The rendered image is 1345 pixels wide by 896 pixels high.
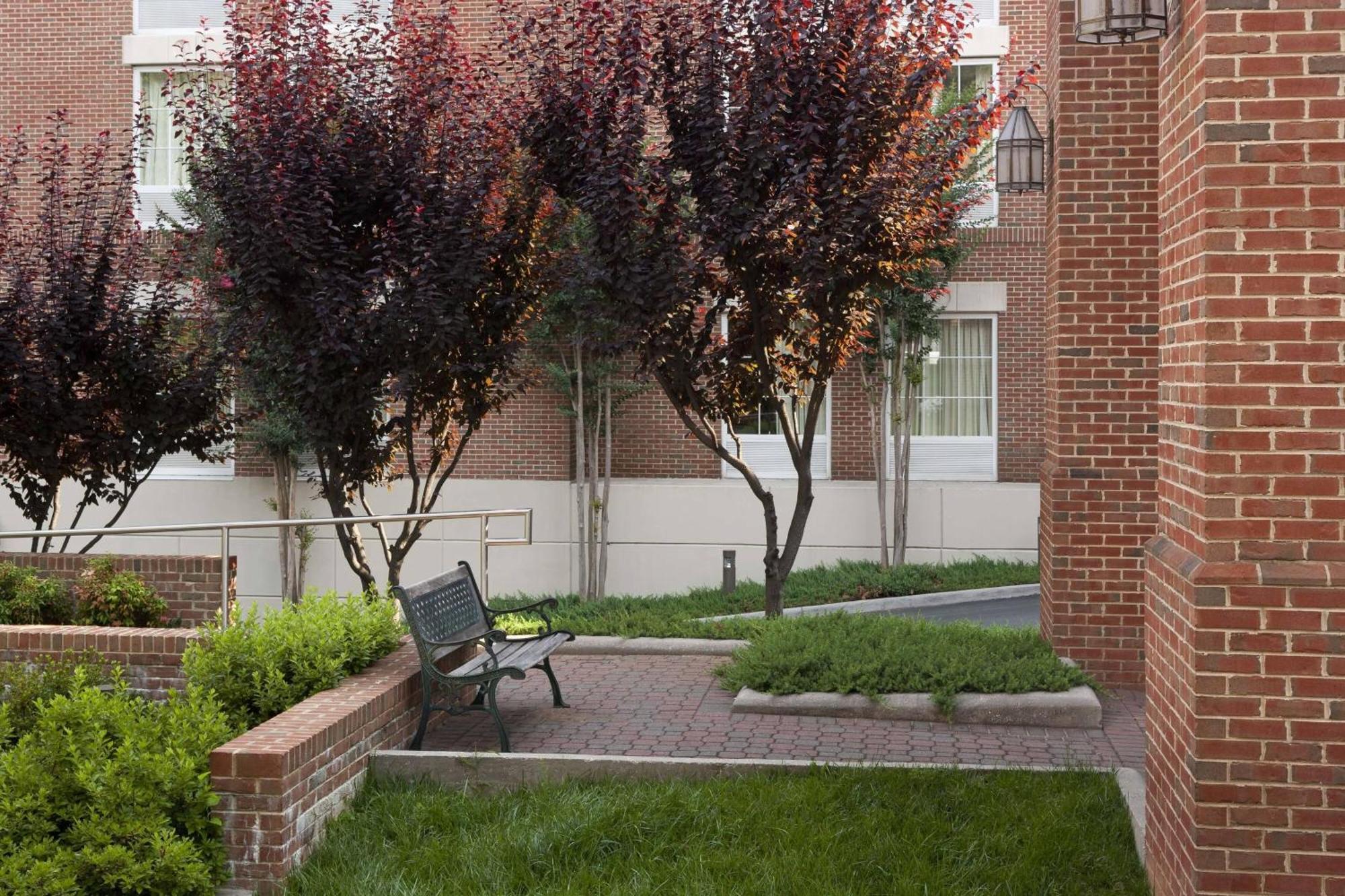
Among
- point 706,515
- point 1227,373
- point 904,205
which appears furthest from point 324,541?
point 1227,373

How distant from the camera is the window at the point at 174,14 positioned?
1992 cm

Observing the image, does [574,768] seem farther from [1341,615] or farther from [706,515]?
[706,515]

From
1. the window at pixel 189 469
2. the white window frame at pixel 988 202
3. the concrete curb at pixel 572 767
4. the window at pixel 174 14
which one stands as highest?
the window at pixel 174 14

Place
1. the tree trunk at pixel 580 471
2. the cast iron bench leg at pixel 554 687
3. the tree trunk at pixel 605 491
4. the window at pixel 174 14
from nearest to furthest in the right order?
the cast iron bench leg at pixel 554 687 → the tree trunk at pixel 580 471 → the tree trunk at pixel 605 491 → the window at pixel 174 14

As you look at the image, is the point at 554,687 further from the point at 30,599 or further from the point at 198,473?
the point at 198,473

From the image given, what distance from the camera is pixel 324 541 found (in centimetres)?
1983

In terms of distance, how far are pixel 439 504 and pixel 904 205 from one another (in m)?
11.4

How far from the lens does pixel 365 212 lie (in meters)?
11.8

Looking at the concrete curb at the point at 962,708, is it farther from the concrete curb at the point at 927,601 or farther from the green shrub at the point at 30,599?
the concrete curb at the point at 927,601

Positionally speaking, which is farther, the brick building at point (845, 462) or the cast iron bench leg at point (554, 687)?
the brick building at point (845, 462)

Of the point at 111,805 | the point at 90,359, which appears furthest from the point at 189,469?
the point at 111,805

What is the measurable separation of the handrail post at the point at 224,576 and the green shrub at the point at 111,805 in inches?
86.9

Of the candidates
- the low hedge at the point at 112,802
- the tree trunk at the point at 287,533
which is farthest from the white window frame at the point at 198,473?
the low hedge at the point at 112,802

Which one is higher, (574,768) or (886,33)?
(886,33)
